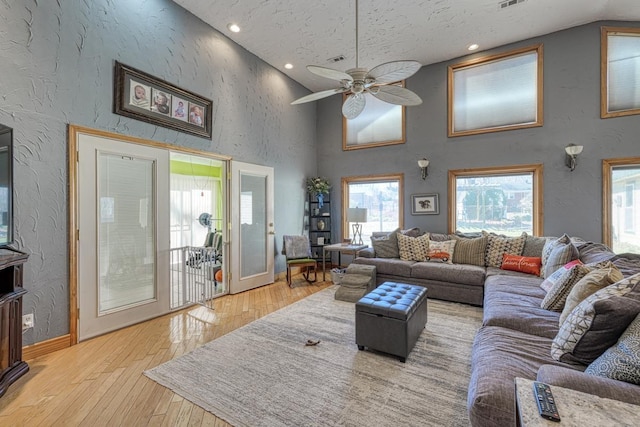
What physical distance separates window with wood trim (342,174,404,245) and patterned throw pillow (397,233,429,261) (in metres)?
0.92

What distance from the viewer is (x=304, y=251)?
5.37 metres

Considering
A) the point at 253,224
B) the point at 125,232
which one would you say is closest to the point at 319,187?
the point at 253,224

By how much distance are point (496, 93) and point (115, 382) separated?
20.8ft

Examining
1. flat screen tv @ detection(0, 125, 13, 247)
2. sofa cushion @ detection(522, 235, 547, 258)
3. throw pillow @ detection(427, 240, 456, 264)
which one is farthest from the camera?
throw pillow @ detection(427, 240, 456, 264)

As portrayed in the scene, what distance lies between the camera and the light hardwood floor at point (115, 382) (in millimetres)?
1829

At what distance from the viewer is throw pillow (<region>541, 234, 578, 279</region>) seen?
3.14 meters

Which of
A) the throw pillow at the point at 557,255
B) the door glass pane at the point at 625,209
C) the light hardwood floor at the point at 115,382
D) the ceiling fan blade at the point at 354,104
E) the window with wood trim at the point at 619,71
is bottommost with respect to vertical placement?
the light hardwood floor at the point at 115,382

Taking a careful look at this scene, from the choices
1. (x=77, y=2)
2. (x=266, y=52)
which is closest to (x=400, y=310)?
(x=77, y=2)

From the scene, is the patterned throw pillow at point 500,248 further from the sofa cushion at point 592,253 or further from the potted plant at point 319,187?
the potted plant at point 319,187

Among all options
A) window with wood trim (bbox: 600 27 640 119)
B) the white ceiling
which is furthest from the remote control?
window with wood trim (bbox: 600 27 640 119)

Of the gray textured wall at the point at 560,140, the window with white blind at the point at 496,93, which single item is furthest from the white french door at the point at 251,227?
the window with white blind at the point at 496,93

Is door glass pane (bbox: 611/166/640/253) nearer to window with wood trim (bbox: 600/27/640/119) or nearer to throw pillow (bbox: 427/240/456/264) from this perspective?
window with wood trim (bbox: 600/27/640/119)

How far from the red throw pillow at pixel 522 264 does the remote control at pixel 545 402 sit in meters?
3.42

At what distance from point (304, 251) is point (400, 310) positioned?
3.09m
